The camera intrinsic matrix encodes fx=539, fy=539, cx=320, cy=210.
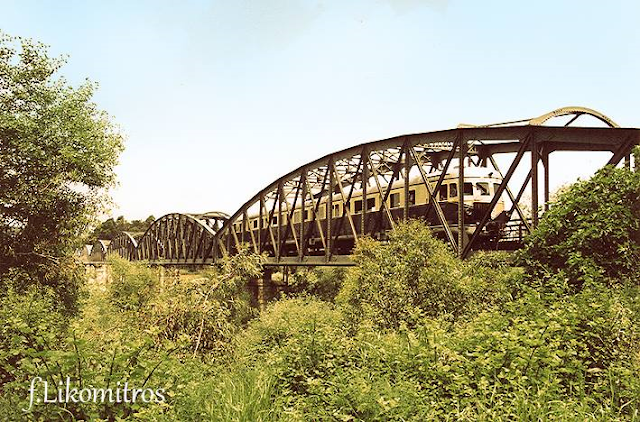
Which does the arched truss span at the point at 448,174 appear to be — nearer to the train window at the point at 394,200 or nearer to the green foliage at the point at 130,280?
the train window at the point at 394,200

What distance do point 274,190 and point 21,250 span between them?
17751mm

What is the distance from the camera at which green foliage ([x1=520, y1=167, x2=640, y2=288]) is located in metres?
13.1

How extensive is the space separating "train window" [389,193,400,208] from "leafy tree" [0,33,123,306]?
1272cm

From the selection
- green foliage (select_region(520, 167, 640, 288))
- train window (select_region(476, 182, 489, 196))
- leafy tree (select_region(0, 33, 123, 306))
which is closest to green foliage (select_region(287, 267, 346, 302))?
train window (select_region(476, 182, 489, 196))

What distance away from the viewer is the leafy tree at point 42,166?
18672 millimetres

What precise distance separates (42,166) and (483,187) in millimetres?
17573

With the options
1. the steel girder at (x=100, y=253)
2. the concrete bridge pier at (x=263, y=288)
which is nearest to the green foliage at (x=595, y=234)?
the concrete bridge pier at (x=263, y=288)

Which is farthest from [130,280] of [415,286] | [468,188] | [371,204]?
[415,286]

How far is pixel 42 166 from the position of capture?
18969 mm

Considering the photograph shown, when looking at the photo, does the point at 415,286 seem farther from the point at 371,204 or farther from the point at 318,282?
the point at 318,282

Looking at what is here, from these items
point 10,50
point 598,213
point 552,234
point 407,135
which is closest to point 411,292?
point 552,234

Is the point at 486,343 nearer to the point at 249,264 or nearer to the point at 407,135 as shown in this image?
the point at 249,264

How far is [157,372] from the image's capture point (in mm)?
8688

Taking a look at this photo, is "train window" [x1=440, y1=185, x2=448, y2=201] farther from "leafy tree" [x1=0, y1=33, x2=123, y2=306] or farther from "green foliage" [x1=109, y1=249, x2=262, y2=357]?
"leafy tree" [x1=0, y1=33, x2=123, y2=306]
